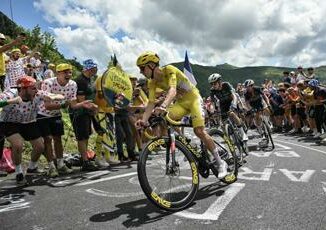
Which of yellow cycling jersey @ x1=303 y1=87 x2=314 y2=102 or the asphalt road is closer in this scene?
the asphalt road

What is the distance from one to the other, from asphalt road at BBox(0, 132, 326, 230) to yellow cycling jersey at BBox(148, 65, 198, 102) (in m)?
1.81

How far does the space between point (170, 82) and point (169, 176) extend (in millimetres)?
1504

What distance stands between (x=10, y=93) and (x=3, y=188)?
187 centimetres

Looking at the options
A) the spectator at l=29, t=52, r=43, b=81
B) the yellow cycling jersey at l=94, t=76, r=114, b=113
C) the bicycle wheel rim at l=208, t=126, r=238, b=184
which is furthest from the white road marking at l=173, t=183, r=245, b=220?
the spectator at l=29, t=52, r=43, b=81

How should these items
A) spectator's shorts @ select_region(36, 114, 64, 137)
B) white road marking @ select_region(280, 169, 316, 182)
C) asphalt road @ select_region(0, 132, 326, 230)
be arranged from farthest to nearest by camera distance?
spectator's shorts @ select_region(36, 114, 64, 137)
white road marking @ select_region(280, 169, 316, 182)
asphalt road @ select_region(0, 132, 326, 230)

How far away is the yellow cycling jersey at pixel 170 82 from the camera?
6653mm

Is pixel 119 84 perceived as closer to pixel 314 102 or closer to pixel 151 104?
pixel 151 104

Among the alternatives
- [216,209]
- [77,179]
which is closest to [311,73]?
[77,179]

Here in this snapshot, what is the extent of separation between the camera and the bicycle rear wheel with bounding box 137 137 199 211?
588 centimetres

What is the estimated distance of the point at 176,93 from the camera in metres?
7.16

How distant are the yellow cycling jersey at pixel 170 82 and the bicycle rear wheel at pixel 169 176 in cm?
100

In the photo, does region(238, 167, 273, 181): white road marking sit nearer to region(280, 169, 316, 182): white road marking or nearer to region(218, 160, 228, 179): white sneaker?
region(280, 169, 316, 182): white road marking

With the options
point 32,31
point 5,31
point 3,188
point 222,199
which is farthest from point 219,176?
point 5,31

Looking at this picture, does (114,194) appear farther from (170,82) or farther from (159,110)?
(170,82)
